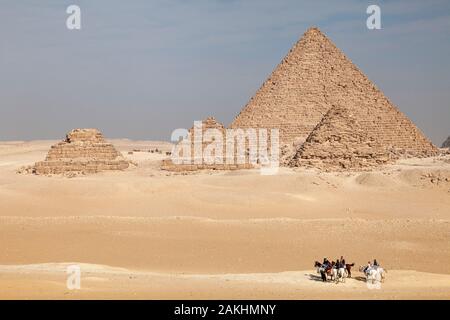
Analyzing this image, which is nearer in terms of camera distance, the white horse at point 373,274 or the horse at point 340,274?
the white horse at point 373,274

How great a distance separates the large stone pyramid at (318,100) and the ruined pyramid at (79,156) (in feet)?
39.0

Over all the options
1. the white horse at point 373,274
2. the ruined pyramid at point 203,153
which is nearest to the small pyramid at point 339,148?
the ruined pyramid at point 203,153

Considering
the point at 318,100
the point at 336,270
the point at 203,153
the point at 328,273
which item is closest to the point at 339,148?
the point at 203,153

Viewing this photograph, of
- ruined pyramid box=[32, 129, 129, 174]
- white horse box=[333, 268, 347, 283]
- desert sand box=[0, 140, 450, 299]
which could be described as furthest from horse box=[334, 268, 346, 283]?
ruined pyramid box=[32, 129, 129, 174]

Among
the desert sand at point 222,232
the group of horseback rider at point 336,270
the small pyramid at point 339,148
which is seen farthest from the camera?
the small pyramid at point 339,148

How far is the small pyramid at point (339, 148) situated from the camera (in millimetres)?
33656

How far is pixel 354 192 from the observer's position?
95.2 feet

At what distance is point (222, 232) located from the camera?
65.6ft

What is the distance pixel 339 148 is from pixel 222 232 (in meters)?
15.0

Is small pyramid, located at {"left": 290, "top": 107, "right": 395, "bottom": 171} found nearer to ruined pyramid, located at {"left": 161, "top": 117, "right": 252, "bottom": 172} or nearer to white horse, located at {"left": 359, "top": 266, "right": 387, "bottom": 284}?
ruined pyramid, located at {"left": 161, "top": 117, "right": 252, "bottom": 172}

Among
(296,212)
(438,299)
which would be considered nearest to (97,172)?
(296,212)

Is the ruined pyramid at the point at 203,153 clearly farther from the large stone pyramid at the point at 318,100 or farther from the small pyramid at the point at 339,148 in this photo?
the large stone pyramid at the point at 318,100

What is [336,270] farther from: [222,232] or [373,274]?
[222,232]

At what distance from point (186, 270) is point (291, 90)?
32.0 m
